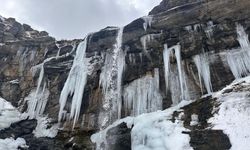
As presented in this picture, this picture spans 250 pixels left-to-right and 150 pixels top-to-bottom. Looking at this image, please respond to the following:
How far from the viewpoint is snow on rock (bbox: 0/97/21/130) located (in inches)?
1023

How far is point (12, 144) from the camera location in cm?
2384

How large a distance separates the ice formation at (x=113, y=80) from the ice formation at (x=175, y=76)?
327 centimetres

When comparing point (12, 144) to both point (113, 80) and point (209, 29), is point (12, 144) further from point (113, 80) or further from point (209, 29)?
point (209, 29)

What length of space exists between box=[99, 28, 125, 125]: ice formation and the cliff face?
3.1 inches

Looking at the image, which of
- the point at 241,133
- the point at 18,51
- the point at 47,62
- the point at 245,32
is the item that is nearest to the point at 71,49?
the point at 47,62

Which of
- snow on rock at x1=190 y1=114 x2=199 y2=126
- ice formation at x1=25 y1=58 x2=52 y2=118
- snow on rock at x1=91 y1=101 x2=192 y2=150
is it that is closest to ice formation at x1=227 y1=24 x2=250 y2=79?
snow on rock at x1=91 y1=101 x2=192 y2=150

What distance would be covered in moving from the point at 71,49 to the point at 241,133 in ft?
56.8

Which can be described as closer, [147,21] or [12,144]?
[12,144]

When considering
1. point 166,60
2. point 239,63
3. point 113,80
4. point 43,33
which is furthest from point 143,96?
point 43,33

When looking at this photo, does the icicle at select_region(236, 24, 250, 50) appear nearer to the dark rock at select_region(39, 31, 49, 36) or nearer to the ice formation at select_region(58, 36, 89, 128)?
the ice formation at select_region(58, 36, 89, 128)

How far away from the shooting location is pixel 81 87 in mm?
25734

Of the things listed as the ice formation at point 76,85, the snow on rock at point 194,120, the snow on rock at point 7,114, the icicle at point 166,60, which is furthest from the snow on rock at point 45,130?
the snow on rock at point 194,120

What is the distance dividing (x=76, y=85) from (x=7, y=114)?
18.9ft

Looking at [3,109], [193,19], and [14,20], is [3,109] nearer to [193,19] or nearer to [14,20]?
[14,20]
